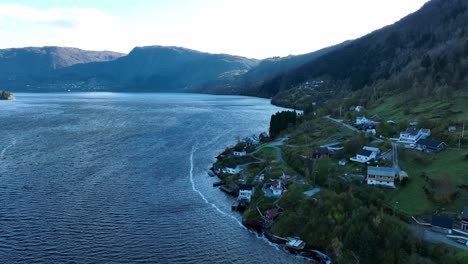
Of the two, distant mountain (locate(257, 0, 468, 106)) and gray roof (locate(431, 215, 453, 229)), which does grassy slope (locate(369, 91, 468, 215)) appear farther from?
distant mountain (locate(257, 0, 468, 106))

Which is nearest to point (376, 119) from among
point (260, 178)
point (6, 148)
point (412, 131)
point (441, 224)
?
point (412, 131)

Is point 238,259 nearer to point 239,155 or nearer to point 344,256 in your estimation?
point 344,256

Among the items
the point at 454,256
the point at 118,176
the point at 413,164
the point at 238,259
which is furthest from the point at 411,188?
the point at 118,176

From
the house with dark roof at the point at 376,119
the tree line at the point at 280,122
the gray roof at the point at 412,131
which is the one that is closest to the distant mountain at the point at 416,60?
the house with dark roof at the point at 376,119

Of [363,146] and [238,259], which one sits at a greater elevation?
[363,146]

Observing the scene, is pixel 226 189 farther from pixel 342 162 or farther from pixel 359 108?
pixel 359 108

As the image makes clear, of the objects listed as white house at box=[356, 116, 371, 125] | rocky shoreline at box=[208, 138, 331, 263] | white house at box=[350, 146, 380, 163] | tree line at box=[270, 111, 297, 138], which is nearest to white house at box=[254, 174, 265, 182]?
rocky shoreline at box=[208, 138, 331, 263]
